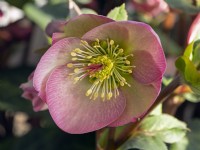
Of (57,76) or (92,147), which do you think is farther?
(92,147)

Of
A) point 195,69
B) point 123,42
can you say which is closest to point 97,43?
point 123,42

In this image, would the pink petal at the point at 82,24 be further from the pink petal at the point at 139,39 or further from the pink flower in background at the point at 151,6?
the pink flower in background at the point at 151,6

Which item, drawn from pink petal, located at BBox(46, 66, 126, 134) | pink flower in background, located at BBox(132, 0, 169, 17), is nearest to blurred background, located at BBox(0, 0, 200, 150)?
pink flower in background, located at BBox(132, 0, 169, 17)

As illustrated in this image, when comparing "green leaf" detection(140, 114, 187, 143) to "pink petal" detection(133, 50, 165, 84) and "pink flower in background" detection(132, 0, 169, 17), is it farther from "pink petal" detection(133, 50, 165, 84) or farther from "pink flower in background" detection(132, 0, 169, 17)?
"pink flower in background" detection(132, 0, 169, 17)

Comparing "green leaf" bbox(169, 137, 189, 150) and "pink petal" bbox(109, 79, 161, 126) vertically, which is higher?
"pink petal" bbox(109, 79, 161, 126)

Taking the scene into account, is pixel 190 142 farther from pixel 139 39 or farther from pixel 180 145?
pixel 139 39

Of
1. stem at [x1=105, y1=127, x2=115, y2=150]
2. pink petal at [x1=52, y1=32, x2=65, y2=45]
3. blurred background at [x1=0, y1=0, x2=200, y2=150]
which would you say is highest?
pink petal at [x1=52, y1=32, x2=65, y2=45]

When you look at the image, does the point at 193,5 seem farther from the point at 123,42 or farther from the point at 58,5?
the point at 58,5
